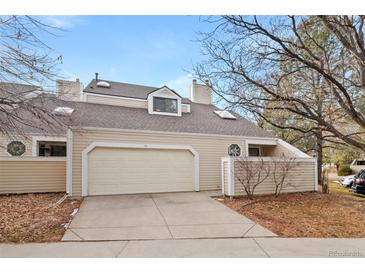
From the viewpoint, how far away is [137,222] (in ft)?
18.5

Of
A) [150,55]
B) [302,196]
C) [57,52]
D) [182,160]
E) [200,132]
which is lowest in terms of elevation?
[302,196]

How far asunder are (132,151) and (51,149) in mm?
4621

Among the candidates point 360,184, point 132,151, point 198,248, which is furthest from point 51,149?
point 360,184

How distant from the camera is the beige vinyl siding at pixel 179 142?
30.0 ft

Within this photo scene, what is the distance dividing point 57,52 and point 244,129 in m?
10.3

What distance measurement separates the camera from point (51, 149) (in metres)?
11.3

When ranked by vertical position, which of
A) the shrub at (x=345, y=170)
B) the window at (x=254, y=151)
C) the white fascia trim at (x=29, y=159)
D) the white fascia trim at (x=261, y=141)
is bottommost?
the shrub at (x=345, y=170)

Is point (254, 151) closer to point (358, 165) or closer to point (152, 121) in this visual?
point (152, 121)

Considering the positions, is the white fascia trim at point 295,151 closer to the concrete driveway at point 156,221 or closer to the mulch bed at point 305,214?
the mulch bed at point 305,214

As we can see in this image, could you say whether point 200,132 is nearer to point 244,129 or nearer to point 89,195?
point 244,129

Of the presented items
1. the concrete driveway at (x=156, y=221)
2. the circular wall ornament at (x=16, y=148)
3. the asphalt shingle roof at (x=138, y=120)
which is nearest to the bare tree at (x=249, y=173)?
the concrete driveway at (x=156, y=221)

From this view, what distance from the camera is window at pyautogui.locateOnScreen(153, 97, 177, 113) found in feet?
42.9

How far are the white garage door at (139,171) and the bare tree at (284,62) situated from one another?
3.94 m

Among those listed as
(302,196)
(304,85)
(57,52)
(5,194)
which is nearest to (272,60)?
(304,85)
